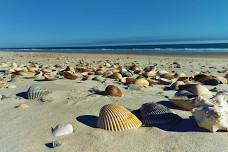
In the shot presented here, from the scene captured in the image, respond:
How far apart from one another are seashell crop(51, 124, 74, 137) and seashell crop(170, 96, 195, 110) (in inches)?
50.6

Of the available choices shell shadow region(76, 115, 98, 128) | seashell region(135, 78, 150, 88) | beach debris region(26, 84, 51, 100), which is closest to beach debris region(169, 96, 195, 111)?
shell shadow region(76, 115, 98, 128)

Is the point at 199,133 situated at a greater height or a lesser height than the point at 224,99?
lesser

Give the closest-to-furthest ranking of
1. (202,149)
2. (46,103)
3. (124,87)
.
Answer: (202,149) → (46,103) → (124,87)

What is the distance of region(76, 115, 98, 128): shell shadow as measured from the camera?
122 inches

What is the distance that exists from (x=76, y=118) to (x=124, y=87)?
6.07ft

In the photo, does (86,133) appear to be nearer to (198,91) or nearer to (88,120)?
(88,120)

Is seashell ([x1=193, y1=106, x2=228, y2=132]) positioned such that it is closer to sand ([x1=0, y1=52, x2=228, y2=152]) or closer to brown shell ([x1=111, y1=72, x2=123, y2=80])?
sand ([x1=0, y1=52, x2=228, y2=152])

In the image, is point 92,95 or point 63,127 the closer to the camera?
point 63,127

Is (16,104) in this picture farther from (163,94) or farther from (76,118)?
(163,94)

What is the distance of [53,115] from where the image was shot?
3438 mm

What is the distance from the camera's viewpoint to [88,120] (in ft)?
10.6

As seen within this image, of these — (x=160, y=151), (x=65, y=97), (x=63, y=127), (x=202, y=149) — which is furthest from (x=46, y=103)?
(x=202, y=149)

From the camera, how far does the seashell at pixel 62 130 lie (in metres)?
2.83

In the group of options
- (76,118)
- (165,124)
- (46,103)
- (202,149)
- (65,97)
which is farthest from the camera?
(65,97)
